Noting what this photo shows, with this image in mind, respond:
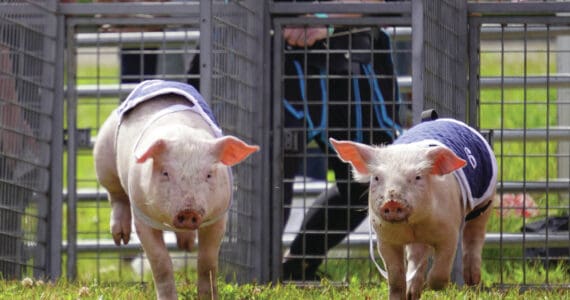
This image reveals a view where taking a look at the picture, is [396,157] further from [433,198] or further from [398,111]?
[398,111]

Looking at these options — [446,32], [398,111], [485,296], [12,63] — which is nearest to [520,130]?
[398,111]

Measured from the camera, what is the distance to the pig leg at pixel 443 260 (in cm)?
729

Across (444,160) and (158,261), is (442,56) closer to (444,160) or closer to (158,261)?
(444,160)

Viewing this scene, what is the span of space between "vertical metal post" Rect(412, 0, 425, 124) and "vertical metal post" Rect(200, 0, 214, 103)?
1067 mm

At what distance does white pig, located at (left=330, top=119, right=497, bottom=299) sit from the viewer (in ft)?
22.9

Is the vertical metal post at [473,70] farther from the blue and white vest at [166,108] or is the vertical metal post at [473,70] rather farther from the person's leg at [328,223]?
the blue and white vest at [166,108]

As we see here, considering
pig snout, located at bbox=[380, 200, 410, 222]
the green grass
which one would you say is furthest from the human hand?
pig snout, located at bbox=[380, 200, 410, 222]

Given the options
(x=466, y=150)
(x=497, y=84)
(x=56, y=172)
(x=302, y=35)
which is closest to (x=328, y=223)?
(x=302, y=35)

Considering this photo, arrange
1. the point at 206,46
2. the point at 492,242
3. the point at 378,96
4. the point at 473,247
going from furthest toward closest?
the point at 492,242, the point at 378,96, the point at 206,46, the point at 473,247

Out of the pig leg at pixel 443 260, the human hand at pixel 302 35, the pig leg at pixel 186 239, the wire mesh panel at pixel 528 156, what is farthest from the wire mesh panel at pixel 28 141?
the pig leg at pixel 443 260

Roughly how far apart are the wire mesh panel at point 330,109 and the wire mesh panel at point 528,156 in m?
0.59

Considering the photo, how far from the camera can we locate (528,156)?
9508mm

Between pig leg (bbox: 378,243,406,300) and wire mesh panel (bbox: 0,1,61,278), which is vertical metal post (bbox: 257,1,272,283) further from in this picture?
pig leg (bbox: 378,243,406,300)

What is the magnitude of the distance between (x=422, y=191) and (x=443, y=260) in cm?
45
